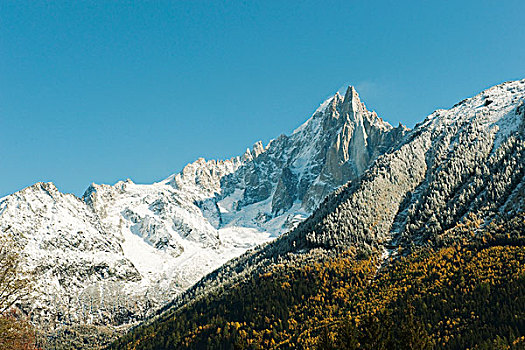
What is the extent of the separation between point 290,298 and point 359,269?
3515 cm

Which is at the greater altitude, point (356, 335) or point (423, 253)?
point (423, 253)

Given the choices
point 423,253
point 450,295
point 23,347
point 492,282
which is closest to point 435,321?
point 450,295

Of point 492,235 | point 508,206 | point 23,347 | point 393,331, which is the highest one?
point 508,206

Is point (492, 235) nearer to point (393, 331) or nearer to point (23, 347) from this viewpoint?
point (393, 331)

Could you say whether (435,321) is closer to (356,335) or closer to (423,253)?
(423,253)

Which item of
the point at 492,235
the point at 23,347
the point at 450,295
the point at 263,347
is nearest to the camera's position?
the point at 23,347

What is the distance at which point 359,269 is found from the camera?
19838 cm

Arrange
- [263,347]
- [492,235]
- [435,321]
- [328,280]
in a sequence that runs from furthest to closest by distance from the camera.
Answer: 1. [328,280]
2. [492,235]
3. [263,347]
4. [435,321]

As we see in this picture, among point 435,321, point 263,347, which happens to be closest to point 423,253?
point 435,321

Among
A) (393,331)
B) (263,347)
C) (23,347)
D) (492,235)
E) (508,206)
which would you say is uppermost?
(508,206)

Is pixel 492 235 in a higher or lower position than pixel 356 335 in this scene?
higher

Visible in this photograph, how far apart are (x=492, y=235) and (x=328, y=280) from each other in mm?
70579

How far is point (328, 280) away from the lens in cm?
19362

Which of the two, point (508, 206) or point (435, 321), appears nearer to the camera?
point (435, 321)
